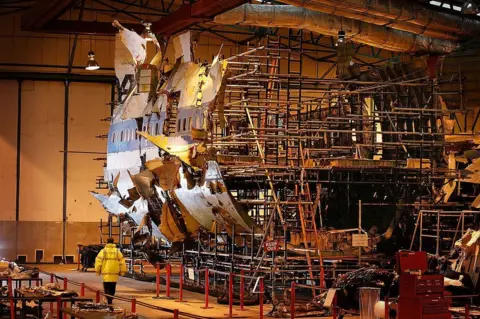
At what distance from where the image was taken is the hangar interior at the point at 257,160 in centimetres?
2725

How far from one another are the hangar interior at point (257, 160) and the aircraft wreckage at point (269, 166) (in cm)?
9

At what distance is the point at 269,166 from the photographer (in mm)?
28078

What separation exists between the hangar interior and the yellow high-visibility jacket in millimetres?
1562

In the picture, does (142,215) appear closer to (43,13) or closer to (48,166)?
(43,13)

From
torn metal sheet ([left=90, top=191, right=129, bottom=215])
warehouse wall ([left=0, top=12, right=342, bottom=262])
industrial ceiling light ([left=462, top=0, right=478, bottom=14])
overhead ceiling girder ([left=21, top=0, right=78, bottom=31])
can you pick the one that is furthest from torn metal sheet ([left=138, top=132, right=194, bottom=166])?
warehouse wall ([left=0, top=12, right=342, bottom=262])

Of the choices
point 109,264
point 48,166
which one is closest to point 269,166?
point 109,264

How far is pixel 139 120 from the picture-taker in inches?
1330

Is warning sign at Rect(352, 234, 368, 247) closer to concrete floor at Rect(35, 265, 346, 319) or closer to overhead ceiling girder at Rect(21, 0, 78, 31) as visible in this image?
concrete floor at Rect(35, 265, 346, 319)

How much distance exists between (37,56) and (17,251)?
9339 mm

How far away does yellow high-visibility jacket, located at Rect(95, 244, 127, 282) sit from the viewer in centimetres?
2666

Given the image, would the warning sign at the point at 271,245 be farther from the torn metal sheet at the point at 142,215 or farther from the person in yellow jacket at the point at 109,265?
the torn metal sheet at the point at 142,215

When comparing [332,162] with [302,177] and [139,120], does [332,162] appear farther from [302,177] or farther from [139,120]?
[139,120]

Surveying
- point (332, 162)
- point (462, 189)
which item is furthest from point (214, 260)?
point (462, 189)

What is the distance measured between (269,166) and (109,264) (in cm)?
528
